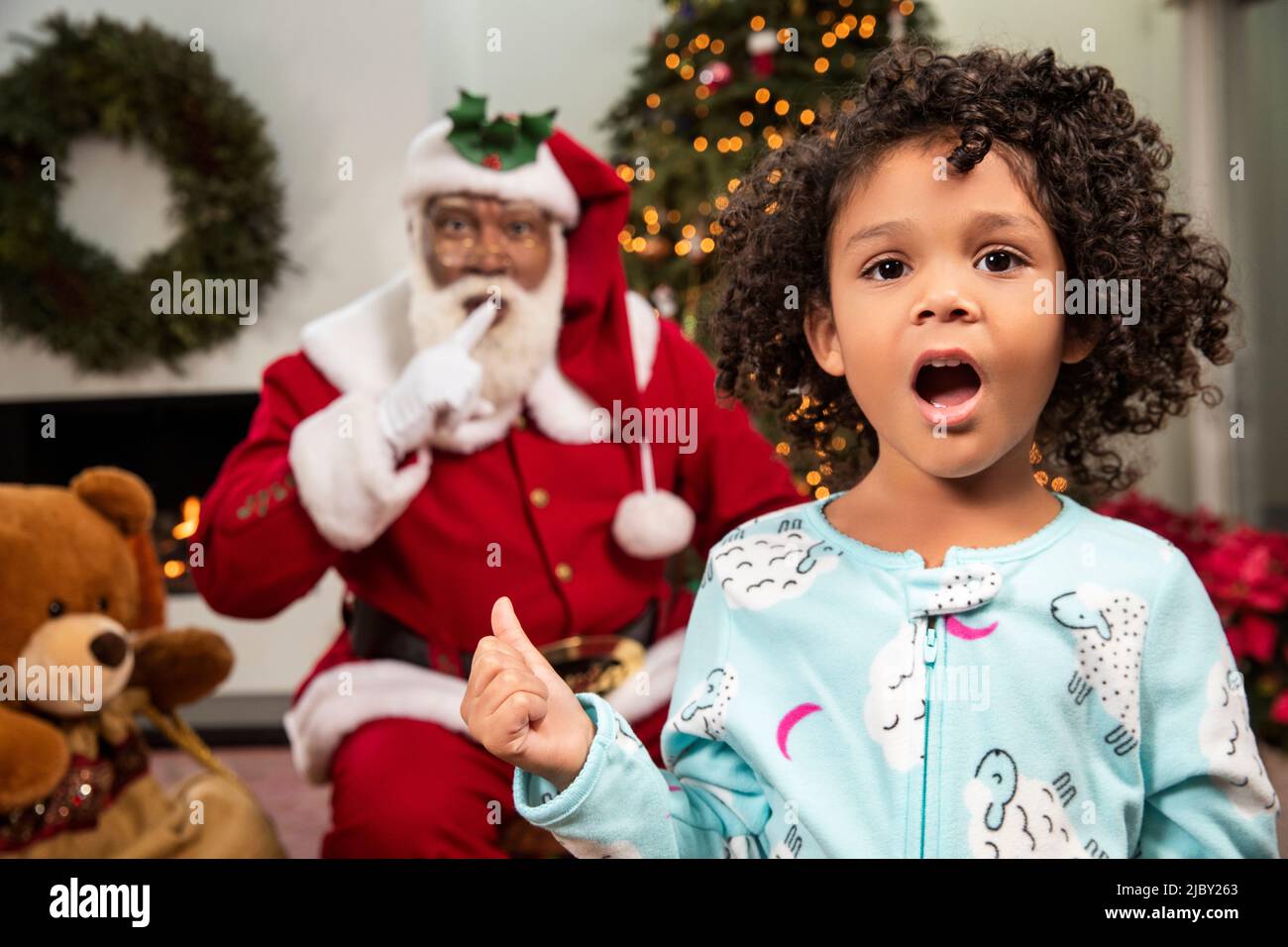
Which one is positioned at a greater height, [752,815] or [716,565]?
[716,565]

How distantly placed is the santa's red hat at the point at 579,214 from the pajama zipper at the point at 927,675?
2.03ft

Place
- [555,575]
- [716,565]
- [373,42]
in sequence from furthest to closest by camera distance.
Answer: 1. [373,42]
2. [555,575]
3. [716,565]

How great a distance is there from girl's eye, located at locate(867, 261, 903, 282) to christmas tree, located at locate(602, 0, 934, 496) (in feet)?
5.73

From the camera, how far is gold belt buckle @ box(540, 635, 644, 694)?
52.7 inches

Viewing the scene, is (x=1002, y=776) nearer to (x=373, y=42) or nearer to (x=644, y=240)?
(x=644, y=240)

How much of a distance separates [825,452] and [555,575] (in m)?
0.44

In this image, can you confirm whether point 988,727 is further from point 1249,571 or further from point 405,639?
point 1249,571

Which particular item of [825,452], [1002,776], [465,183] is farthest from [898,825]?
[465,183]

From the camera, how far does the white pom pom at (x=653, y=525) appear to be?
54.0 inches

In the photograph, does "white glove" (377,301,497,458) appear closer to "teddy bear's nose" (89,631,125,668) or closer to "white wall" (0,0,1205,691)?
"teddy bear's nose" (89,631,125,668)

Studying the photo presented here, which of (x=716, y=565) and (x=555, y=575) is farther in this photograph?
(x=555, y=575)

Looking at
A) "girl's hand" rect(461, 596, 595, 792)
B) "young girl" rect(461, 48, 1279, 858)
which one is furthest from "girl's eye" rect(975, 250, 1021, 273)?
"girl's hand" rect(461, 596, 595, 792)

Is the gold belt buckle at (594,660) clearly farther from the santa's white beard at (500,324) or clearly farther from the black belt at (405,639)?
the santa's white beard at (500,324)

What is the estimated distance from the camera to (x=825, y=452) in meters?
1.04
